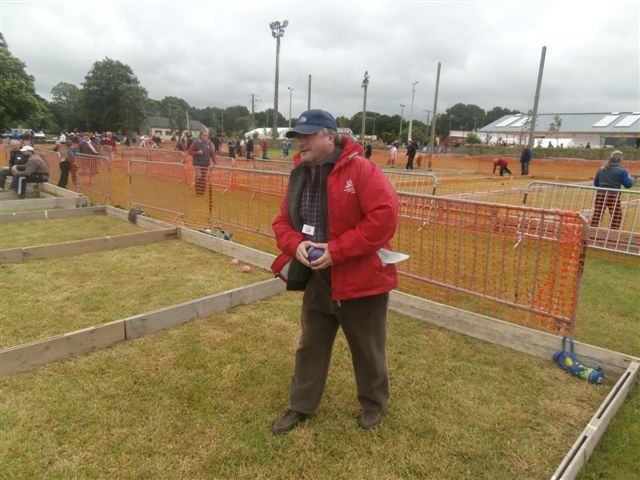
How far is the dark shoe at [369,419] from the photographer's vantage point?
2.97 meters

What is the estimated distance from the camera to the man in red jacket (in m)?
2.47

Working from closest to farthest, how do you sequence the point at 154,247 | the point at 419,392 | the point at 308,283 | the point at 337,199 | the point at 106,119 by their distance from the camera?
the point at 337,199, the point at 308,283, the point at 419,392, the point at 154,247, the point at 106,119

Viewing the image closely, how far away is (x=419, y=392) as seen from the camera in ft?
11.3

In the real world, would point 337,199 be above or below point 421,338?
above

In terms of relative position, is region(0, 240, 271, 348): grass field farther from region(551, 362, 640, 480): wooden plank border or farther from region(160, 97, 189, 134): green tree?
region(160, 97, 189, 134): green tree

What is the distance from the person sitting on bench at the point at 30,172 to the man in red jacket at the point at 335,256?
12.1 metres

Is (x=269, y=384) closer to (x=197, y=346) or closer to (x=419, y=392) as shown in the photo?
(x=197, y=346)

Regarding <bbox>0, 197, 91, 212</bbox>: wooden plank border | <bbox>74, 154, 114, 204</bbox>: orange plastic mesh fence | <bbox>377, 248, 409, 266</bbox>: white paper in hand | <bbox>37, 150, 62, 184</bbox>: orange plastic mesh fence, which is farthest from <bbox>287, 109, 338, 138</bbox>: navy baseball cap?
<bbox>37, 150, 62, 184</bbox>: orange plastic mesh fence

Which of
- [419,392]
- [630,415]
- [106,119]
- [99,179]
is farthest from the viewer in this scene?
[106,119]

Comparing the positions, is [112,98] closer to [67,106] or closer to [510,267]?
[67,106]

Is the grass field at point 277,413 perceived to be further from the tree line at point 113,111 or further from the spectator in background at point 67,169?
the spectator in background at point 67,169

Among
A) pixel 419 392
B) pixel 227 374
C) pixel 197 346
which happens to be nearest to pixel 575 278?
pixel 419 392

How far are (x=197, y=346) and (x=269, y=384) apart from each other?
0.95 m

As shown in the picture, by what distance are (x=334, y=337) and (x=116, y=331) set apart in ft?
7.46
